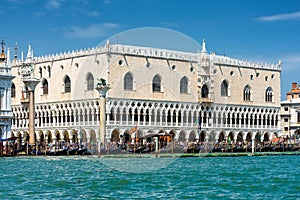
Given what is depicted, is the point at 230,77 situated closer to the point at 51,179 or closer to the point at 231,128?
the point at 231,128

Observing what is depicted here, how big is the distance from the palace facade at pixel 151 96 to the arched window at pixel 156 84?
0.08 metres

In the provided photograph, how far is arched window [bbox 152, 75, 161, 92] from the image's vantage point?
2109 inches

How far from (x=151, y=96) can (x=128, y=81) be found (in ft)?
7.50

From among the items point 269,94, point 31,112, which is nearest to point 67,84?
point 31,112

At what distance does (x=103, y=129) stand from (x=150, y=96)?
883 centimetres

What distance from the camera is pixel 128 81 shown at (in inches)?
2135

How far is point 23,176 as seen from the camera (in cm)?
2680

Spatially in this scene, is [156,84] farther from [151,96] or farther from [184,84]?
[184,84]

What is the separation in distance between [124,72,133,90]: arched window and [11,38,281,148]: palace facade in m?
0.07

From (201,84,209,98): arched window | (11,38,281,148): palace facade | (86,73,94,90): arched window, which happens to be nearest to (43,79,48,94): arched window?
(11,38,281,148): palace facade

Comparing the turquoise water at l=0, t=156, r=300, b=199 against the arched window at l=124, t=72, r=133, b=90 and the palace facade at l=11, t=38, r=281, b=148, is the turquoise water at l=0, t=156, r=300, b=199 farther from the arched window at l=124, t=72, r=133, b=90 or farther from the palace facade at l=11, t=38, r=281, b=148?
the arched window at l=124, t=72, r=133, b=90

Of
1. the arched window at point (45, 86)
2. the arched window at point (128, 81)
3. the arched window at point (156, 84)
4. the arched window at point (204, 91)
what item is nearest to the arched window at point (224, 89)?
the arched window at point (204, 91)

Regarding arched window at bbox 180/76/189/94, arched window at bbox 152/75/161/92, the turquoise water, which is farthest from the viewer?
arched window at bbox 180/76/189/94

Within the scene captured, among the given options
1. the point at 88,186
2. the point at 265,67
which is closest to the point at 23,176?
the point at 88,186
